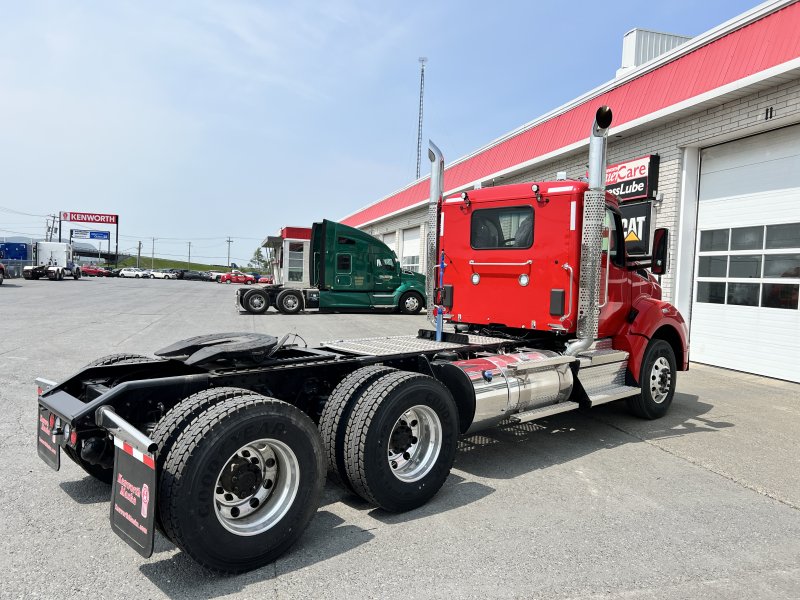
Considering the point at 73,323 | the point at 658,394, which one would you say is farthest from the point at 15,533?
the point at 73,323

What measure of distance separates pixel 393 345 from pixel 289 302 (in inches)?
584

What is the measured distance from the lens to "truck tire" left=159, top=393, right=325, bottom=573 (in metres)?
2.79

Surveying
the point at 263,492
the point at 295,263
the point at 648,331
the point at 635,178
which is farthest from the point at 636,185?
the point at 295,263

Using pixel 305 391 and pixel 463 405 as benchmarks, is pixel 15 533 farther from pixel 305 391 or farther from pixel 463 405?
pixel 463 405

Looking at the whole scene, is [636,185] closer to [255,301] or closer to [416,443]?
[416,443]

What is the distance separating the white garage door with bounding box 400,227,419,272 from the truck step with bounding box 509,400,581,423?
21.2 m

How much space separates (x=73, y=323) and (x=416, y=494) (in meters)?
13.0

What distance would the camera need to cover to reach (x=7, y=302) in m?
19.9

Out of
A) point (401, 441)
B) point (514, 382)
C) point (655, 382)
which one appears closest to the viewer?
point (401, 441)

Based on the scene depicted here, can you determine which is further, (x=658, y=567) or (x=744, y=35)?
(x=744, y=35)

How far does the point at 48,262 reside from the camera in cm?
4678

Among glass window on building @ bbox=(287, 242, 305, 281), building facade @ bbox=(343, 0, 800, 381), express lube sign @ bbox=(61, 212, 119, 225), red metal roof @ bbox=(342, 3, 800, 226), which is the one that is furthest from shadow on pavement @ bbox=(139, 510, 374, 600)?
express lube sign @ bbox=(61, 212, 119, 225)

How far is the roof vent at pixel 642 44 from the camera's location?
15.5 meters

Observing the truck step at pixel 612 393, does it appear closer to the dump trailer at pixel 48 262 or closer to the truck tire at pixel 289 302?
the truck tire at pixel 289 302
